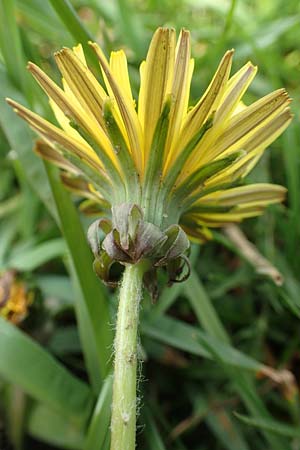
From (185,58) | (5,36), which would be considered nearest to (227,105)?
(185,58)

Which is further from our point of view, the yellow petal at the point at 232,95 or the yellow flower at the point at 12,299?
the yellow flower at the point at 12,299

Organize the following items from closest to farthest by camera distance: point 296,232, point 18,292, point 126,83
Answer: point 126,83, point 18,292, point 296,232

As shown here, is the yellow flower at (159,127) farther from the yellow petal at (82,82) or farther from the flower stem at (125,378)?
the flower stem at (125,378)

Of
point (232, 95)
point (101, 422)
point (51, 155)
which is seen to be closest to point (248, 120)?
point (232, 95)

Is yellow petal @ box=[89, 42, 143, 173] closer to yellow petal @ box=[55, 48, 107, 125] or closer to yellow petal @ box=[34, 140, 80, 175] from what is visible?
yellow petal @ box=[55, 48, 107, 125]

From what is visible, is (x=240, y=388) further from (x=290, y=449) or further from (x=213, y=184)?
(x=213, y=184)

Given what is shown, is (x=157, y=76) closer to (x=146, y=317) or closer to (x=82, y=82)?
(x=82, y=82)

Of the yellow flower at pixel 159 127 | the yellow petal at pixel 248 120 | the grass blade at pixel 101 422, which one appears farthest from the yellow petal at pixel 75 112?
the grass blade at pixel 101 422
